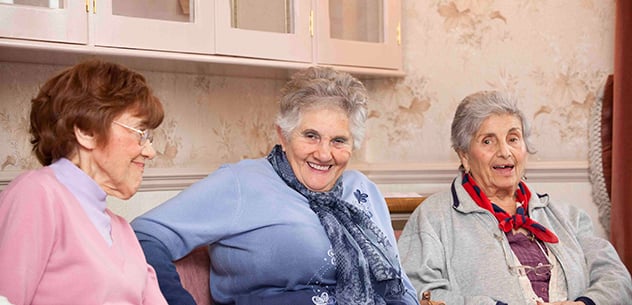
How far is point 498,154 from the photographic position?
2.67 metres

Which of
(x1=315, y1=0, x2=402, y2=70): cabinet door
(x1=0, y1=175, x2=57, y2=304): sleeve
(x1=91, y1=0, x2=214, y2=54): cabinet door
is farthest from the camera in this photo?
(x1=315, y1=0, x2=402, y2=70): cabinet door

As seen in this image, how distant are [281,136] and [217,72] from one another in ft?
2.50

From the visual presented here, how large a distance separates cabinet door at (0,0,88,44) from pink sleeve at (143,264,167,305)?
799 millimetres

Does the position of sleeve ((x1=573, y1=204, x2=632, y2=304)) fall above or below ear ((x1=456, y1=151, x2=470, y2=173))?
below

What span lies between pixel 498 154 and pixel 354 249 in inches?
28.7

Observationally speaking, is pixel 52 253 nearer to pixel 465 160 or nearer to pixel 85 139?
pixel 85 139

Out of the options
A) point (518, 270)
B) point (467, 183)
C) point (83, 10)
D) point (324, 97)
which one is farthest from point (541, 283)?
point (83, 10)

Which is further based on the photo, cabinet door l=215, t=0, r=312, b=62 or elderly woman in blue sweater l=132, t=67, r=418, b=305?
cabinet door l=215, t=0, r=312, b=62

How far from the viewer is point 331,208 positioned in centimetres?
228

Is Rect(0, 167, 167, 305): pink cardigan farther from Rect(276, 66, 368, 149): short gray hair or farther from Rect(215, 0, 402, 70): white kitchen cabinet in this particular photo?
Rect(215, 0, 402, 70): white kitchen cabinet

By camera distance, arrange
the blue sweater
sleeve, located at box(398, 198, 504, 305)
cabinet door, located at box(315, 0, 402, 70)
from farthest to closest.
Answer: cabinet door, located at box(315, 0, 402, 70) < sleeve, located at box(398, 198, 504, 305) < the blue sweater

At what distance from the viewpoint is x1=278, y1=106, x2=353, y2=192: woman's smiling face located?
87.8 inches

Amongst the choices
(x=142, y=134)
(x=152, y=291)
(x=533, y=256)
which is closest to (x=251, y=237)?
(x=152, y=291)

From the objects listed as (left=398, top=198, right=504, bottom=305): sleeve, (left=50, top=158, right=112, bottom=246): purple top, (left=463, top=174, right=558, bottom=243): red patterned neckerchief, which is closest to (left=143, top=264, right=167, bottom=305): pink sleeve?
(left=50, top=158, right=112, bottom=246): purple top
